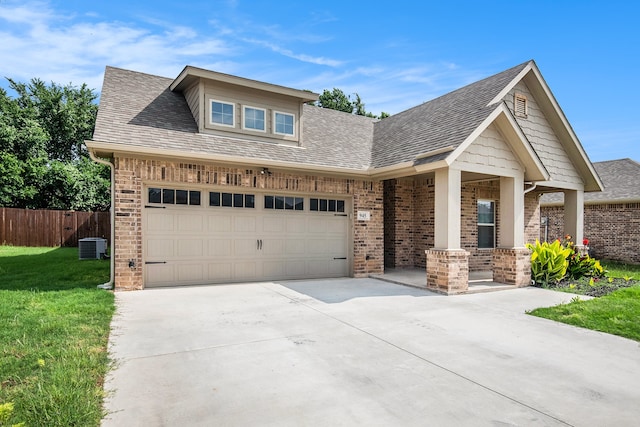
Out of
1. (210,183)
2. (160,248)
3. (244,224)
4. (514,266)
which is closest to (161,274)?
(160,248)

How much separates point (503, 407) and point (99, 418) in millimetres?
3157

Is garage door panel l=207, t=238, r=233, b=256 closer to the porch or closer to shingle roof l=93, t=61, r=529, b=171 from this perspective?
shingle roof l=93, t=61, r=529, b=171

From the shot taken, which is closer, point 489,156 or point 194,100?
point 489,156

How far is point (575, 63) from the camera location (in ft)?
46.7

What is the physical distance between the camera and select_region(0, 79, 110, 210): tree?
2058cm

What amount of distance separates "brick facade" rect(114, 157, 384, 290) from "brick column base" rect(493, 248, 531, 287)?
3109mm

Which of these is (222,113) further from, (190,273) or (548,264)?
(548,264)

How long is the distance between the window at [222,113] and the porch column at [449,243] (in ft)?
17.7

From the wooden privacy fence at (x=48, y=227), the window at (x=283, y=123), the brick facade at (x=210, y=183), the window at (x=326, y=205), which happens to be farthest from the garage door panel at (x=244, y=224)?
the wooden privacy fence at (x=48, y=227)

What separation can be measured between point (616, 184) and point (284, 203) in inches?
598

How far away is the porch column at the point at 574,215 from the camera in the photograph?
12.0 metres

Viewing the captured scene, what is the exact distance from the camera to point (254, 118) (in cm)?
1021

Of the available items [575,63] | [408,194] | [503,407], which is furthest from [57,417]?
[575,63]

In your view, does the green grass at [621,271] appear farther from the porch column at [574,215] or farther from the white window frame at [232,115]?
the white window frame at [232,115]
